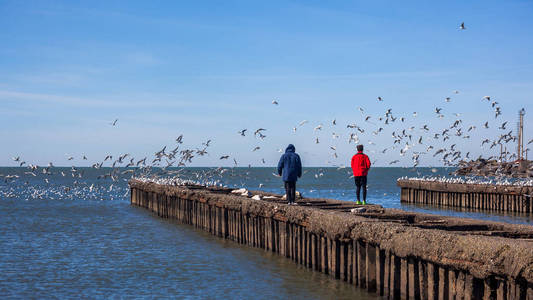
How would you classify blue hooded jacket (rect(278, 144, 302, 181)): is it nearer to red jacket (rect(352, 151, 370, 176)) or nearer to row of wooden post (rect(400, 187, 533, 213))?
red jacket (rect(352, 151, 370, 176))

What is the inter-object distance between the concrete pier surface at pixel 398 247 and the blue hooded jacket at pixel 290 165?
1.39 m

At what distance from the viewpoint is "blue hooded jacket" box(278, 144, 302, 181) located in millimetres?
21411

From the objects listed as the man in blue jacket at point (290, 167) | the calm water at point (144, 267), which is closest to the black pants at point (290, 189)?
the man in blue jacket at point (290, 167)

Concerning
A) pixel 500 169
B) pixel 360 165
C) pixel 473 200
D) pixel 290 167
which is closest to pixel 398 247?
pixel 290 167

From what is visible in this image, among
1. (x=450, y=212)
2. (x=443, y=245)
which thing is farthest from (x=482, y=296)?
(x=450, y=212)

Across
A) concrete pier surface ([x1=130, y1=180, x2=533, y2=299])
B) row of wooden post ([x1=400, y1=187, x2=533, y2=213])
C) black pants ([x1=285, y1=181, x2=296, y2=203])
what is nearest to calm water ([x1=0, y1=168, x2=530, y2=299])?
concrete pier surface ([x1=130, y1=180, x2=533, y2=299])

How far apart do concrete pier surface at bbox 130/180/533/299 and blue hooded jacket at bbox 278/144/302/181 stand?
139 centimetres

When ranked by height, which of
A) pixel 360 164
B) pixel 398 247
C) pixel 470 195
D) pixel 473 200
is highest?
pixel 360 164

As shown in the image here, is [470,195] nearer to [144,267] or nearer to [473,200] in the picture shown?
[473,200]

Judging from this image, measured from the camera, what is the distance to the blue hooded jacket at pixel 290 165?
21.4 meters

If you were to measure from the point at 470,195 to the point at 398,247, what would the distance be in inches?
1260

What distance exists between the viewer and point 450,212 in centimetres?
3922

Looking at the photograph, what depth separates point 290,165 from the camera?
21406 millimetres

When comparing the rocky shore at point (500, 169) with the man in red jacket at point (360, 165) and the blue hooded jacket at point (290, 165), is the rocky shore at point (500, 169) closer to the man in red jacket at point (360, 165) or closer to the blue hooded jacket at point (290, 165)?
the man in red jacket at point (360, 165)
